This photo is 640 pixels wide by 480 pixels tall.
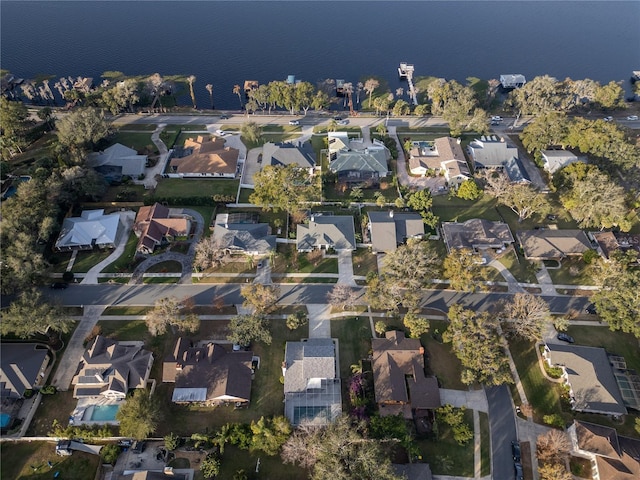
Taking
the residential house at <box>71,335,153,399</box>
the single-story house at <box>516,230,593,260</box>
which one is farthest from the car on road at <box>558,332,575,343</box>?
the residential house at <box>71,335,153,399</box>

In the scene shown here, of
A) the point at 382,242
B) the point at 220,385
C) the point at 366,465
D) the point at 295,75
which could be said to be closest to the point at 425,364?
the point at 366,465

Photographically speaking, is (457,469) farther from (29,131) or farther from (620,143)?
(29,131)

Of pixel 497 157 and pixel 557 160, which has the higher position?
pixel 497 157

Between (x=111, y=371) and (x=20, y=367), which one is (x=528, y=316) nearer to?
(x=111, y=371)

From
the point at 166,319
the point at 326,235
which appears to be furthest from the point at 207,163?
the point at 166,319

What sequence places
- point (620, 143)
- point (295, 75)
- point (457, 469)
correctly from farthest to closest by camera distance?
1. point (295, 75)
2. point (620, 143)
3. point (457, 469)

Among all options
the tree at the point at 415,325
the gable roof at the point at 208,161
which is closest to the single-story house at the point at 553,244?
the tree at the point at 415,325

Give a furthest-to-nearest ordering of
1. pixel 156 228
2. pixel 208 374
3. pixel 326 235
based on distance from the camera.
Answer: pixel 156 228 < pixel 326 235 < pixel 208 374
